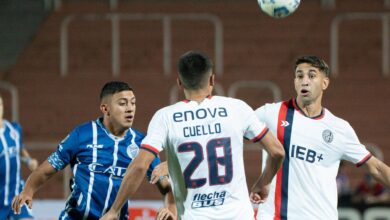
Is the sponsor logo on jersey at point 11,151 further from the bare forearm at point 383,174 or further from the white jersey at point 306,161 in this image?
the bare forearm at point 383,174

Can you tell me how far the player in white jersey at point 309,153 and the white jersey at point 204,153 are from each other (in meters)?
1.03

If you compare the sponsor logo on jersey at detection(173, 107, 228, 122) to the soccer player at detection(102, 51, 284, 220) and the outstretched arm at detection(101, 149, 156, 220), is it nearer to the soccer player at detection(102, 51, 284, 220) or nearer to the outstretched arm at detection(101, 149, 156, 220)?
the soccer player at detection(102, 51, 284, 220)

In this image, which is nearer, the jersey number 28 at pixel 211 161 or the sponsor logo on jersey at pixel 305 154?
the jersey number 28 at pixel 211 161

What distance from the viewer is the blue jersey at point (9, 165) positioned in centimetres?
902

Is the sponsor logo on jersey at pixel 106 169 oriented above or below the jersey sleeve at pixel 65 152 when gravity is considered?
below

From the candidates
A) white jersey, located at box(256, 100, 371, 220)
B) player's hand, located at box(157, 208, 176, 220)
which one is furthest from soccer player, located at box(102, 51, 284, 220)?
white jersey, located at box(256, 100, 371, 220)

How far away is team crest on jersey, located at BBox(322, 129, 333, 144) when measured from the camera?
6.06 metres

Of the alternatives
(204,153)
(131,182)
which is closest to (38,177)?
(131,182)

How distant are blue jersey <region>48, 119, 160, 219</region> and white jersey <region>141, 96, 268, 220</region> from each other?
1.22 metres

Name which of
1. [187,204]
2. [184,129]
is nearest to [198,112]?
[184,129]

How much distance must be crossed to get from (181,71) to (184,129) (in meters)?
0.32

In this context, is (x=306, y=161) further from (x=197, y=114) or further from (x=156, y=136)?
(x=156, y=136)

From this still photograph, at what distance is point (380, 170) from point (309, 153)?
51 centimetres

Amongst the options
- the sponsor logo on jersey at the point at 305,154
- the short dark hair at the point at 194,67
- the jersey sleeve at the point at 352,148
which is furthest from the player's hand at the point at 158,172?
the jersey sleeve at the point at 352,148
